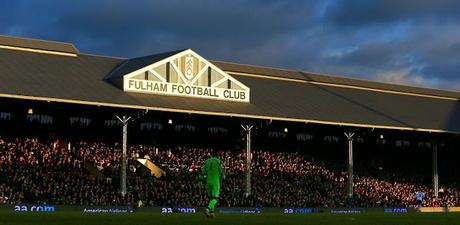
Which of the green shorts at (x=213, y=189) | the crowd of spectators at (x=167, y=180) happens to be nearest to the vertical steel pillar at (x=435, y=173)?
the crowd of spectators at (x=167, y=180)

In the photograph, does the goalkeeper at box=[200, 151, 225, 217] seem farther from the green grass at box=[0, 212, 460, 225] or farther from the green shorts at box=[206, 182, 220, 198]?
the green grass at box=[0, 212, 460, 225]

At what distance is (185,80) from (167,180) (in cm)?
588

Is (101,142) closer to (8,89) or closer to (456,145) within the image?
(8,89)

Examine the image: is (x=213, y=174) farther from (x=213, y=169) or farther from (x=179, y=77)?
(x=179, y=77)

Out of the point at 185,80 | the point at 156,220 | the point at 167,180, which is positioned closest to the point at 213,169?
the point at 156,220

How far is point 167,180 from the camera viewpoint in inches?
1848

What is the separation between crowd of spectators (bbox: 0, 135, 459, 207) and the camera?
4069 centimetres

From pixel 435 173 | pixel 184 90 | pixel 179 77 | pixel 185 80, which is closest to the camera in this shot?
pixel 184 90

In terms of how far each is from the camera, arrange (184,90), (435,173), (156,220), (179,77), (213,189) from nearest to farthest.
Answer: (156,220) < (213,189) < (184,90) < (179,77) < (435,173)

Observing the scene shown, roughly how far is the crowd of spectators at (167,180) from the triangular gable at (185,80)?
4428 millimetres

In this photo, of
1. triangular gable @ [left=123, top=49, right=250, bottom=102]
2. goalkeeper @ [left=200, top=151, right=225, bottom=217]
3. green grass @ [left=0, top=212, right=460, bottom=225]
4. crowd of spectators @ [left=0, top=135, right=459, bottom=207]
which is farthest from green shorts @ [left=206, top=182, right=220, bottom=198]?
triangular gable @ [left=123, top=49, right=250, bottom=102]

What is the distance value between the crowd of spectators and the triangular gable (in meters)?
4.43

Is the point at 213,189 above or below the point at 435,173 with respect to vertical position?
below

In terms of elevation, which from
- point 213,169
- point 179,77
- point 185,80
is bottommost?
point 213,169
